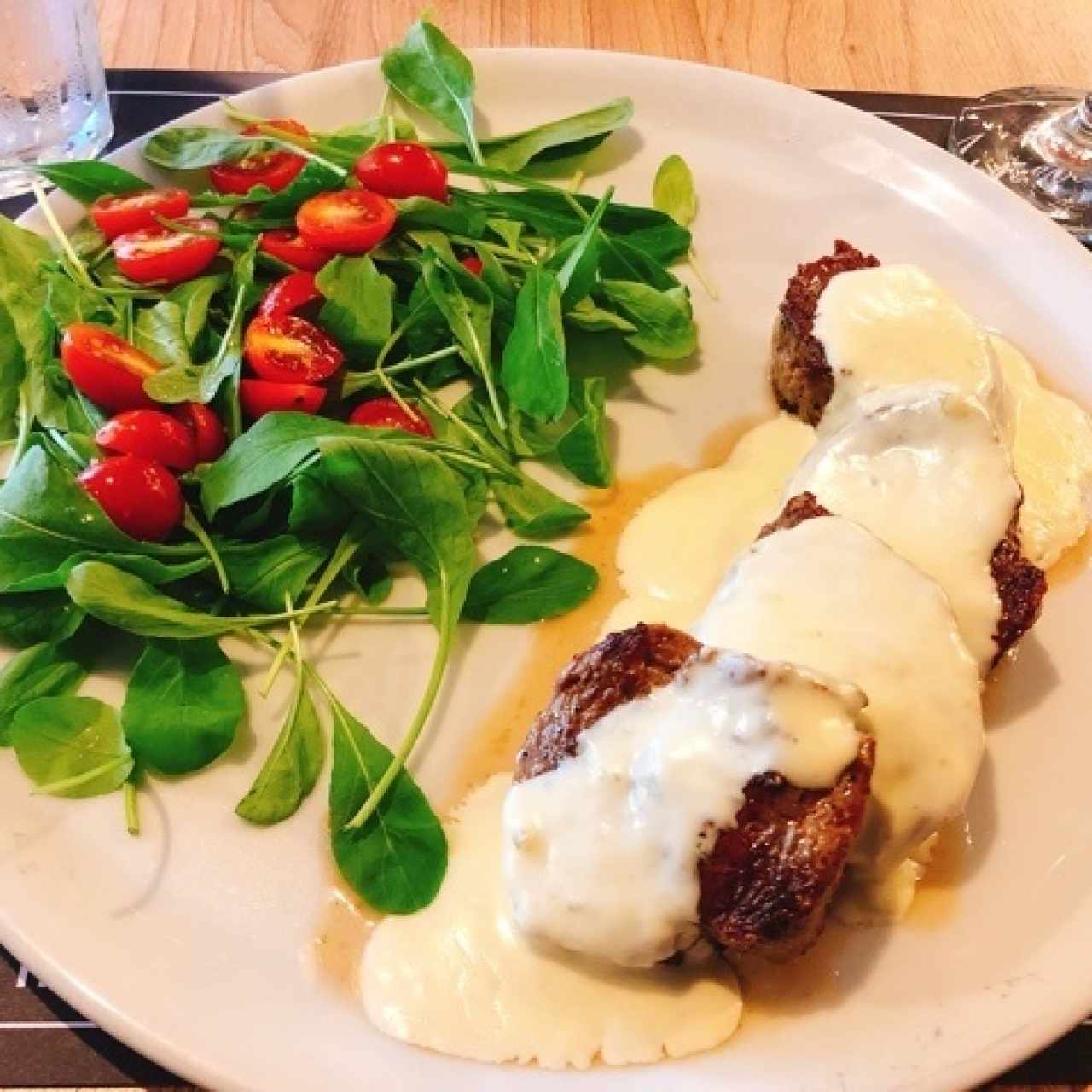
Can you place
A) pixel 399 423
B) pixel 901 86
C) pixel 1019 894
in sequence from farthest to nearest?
pixel 901 86
pixel 399 423
pixel 1019 894

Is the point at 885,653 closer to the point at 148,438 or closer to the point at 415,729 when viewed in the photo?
the point at 415,729

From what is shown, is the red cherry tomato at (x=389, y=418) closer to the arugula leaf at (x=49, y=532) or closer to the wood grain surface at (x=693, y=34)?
the arugula leaf at (x=49, y=532)

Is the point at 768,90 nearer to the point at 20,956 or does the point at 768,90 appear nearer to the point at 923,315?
the point at 923,315

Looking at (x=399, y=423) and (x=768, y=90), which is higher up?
(x=768, y=90)

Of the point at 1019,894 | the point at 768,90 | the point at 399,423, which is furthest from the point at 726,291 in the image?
the point at 1019,894

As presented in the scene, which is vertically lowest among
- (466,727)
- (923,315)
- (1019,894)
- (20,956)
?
(20,956)

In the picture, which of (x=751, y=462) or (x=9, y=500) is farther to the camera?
(x=751, y=462)

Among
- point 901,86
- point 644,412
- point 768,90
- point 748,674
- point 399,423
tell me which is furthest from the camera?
point 901,86

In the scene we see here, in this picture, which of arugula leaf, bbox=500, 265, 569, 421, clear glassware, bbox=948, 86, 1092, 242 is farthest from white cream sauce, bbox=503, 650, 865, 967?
clear glassware, bbox=948, 86, 1092, 242
